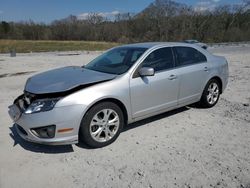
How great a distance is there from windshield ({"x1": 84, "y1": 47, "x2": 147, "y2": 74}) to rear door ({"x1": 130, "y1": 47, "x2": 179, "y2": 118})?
0.22 m

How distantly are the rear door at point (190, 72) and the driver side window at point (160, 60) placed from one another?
0.17 meters

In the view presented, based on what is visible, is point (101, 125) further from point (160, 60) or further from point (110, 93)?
point (160, 60)

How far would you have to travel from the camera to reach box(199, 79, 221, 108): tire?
534cm

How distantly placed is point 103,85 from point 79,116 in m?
0.59

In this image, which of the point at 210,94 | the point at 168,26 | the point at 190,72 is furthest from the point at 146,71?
the point at 168,26

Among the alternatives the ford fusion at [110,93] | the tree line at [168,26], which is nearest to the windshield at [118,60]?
the ford fusion at [110,93]

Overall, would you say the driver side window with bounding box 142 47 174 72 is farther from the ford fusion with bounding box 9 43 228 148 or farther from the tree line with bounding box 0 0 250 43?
the tree line with bounding box 0 0 250 43

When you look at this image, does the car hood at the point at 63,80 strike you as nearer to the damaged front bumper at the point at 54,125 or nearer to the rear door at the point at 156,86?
the damaged front bumper at the point at 54,125

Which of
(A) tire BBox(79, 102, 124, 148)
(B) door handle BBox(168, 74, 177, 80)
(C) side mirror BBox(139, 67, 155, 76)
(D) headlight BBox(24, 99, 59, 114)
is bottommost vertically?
(A) tire BBox(79, 102, 124, 148)

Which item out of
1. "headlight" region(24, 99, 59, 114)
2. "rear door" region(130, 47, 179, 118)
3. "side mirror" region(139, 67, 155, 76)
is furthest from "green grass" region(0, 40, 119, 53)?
"headlight" region(24, 99, 59, 114)

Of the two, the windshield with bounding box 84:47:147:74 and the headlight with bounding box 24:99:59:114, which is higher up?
the windshield with bounding box 84:47:147:74

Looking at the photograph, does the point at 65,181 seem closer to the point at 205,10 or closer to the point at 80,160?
the point at 80,160

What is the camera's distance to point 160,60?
177 inches

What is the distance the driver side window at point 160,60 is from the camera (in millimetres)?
4317
